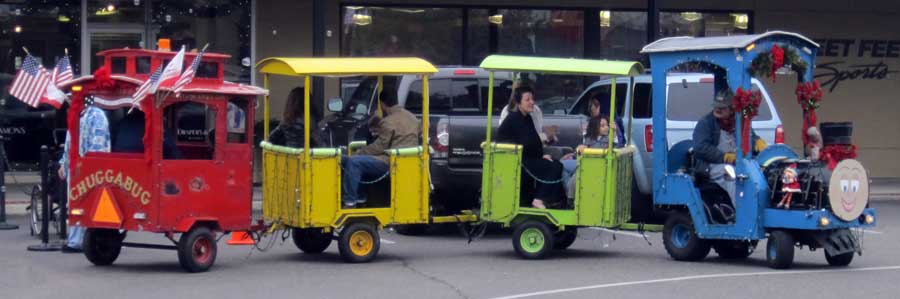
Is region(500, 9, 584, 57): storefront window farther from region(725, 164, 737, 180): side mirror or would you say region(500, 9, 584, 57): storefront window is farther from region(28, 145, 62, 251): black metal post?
region(725, 164, 737, 180): side mirror

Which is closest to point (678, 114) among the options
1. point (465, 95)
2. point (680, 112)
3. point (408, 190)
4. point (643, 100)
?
point (680, 112)

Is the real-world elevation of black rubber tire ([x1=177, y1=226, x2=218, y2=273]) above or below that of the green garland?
below

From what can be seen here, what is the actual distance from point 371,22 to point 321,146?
30.3 ft

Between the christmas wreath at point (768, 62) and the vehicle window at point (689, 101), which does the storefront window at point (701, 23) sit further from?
the christmas wreath at point (768, 62)

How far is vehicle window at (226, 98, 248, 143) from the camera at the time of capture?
477 inches

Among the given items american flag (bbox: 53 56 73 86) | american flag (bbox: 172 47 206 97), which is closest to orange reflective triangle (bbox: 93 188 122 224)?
american flag (bbox: 172 47 206 97)

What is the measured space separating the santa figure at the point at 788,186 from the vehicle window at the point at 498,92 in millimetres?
4235

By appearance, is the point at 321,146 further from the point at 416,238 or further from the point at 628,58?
the point at 628,58

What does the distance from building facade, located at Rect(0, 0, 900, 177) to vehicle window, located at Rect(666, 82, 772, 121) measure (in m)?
3.93

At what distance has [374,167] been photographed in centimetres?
1264

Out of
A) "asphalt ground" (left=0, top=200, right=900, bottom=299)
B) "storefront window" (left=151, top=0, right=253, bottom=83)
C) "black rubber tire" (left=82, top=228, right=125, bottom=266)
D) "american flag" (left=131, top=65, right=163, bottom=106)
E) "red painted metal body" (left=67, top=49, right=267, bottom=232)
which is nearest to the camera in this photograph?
"asphalt ground" (left=0, top=200, right=900, bottom=299)

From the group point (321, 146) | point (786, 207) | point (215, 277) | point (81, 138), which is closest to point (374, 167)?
point (321, 146)

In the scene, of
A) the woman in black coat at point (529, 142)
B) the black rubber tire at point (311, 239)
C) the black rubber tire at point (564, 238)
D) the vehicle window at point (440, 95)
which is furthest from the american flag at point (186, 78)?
the vehicle window at point (440, 95)

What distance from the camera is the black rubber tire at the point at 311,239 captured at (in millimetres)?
13117
